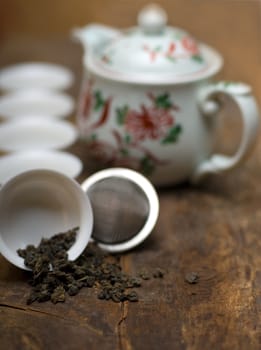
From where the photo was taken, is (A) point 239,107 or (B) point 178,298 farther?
(A) point 239,107

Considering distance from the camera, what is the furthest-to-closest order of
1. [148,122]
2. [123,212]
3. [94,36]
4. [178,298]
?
[94,36], [148,122], [123,212], [178,298]

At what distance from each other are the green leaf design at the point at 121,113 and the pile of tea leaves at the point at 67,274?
217mm

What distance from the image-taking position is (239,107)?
2.92ft

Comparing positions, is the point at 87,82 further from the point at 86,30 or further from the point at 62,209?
the point at 62,209

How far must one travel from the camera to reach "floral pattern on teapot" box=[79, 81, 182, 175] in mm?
897

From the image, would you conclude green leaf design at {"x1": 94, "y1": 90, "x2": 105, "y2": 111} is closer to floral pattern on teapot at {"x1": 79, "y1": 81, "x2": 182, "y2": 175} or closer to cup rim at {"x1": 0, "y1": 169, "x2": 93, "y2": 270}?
floral pattern on teapot at {"x1": 79, "y1": 81, "x2": 182, "y2": 175}

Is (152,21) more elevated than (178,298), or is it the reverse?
(152,21)

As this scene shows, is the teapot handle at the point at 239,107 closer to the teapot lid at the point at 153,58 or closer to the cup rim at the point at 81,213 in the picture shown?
the teapot lid at the point at 153,58

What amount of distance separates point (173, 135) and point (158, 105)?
0.17 ft

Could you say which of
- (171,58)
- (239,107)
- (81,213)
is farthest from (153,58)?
(81,213)

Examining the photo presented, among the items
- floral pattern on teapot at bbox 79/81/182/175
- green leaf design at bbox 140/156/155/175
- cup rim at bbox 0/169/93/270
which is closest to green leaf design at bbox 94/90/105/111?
floral pattern on teapot at bbox 79/81/182/175

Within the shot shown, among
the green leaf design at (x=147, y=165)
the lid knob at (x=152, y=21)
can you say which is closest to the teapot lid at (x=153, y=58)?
the lid knob at (x=152, y=21)

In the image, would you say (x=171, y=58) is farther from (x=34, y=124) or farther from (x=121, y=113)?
Answer: (x=34, y=124)

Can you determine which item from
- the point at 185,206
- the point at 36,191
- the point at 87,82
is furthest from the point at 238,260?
the point at 87,82
